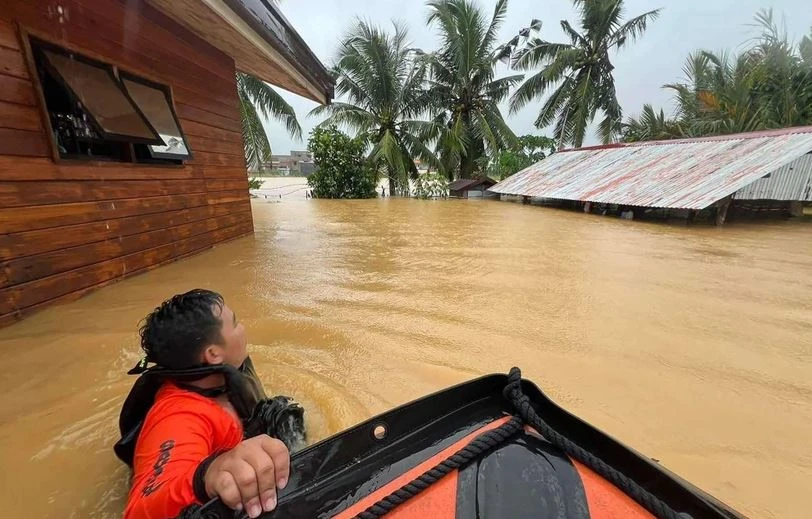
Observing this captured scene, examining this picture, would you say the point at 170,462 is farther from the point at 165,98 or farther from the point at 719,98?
the point at 719,98

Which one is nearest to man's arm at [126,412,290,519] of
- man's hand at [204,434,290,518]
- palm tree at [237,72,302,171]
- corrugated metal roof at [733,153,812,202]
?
man's hand at [204,434,290,518]

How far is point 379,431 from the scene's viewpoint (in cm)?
117

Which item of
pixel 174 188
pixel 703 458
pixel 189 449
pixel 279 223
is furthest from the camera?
pixel 279 223

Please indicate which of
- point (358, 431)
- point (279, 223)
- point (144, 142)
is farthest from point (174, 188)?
point (358, 431)

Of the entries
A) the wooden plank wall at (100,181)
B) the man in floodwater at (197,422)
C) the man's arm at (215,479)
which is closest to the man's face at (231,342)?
the man in floodwater at (197,422)

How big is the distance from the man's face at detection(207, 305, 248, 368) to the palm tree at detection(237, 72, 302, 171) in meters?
13.6

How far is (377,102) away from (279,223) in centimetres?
1087

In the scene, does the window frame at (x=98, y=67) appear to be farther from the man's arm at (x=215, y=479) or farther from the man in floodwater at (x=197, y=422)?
the man's arm at (x=215, y=479)

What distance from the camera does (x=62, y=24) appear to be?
339cm

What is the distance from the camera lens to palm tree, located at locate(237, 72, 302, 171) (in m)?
13.7

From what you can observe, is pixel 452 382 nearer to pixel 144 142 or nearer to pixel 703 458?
pixel 703 458

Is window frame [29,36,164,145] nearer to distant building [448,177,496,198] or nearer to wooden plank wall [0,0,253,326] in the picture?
wooden plank wall [0,0,253,326]

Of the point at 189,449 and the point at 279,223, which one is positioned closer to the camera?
the point at 189,449

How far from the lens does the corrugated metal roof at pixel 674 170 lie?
26.6ft
